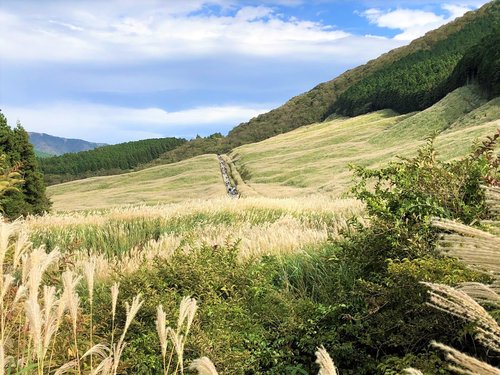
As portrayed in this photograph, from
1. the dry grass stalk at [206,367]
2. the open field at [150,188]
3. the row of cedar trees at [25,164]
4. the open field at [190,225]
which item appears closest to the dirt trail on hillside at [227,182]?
the open field at [150,188]

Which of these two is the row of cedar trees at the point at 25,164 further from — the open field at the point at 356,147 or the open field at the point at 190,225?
the open field at the point at 190,225

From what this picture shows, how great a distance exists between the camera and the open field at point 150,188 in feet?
238

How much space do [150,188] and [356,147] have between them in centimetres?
3540

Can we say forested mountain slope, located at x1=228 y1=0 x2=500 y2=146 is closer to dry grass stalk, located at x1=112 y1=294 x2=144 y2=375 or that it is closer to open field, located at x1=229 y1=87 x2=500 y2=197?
open field, located at x1=229 y1=87 x2=500 y2=197

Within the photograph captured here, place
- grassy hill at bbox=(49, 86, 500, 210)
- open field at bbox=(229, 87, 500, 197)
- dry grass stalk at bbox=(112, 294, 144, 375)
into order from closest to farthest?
dry grass stalk at bbox=(112, 294, 144, 375) < open field at bbox=(229, 87, 500, 197) < grassy hill at bbox=(49, 86, 500, 210)

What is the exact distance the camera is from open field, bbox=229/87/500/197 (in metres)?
55.0

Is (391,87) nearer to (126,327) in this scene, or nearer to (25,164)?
(25,164)

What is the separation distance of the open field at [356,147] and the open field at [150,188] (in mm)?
6011

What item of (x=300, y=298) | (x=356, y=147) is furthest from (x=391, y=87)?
(x=300, y=298)

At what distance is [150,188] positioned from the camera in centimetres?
8731

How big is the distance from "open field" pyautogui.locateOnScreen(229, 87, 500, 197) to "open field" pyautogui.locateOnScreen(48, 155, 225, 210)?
6.01 meters

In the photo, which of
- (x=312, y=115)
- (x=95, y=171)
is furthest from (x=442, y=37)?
(x=95, y=171)

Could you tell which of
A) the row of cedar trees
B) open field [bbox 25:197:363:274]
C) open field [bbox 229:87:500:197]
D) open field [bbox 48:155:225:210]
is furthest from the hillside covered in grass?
open field [bbox 25:197:363:274]

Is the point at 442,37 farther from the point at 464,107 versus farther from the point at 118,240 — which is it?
the point at 118,240
